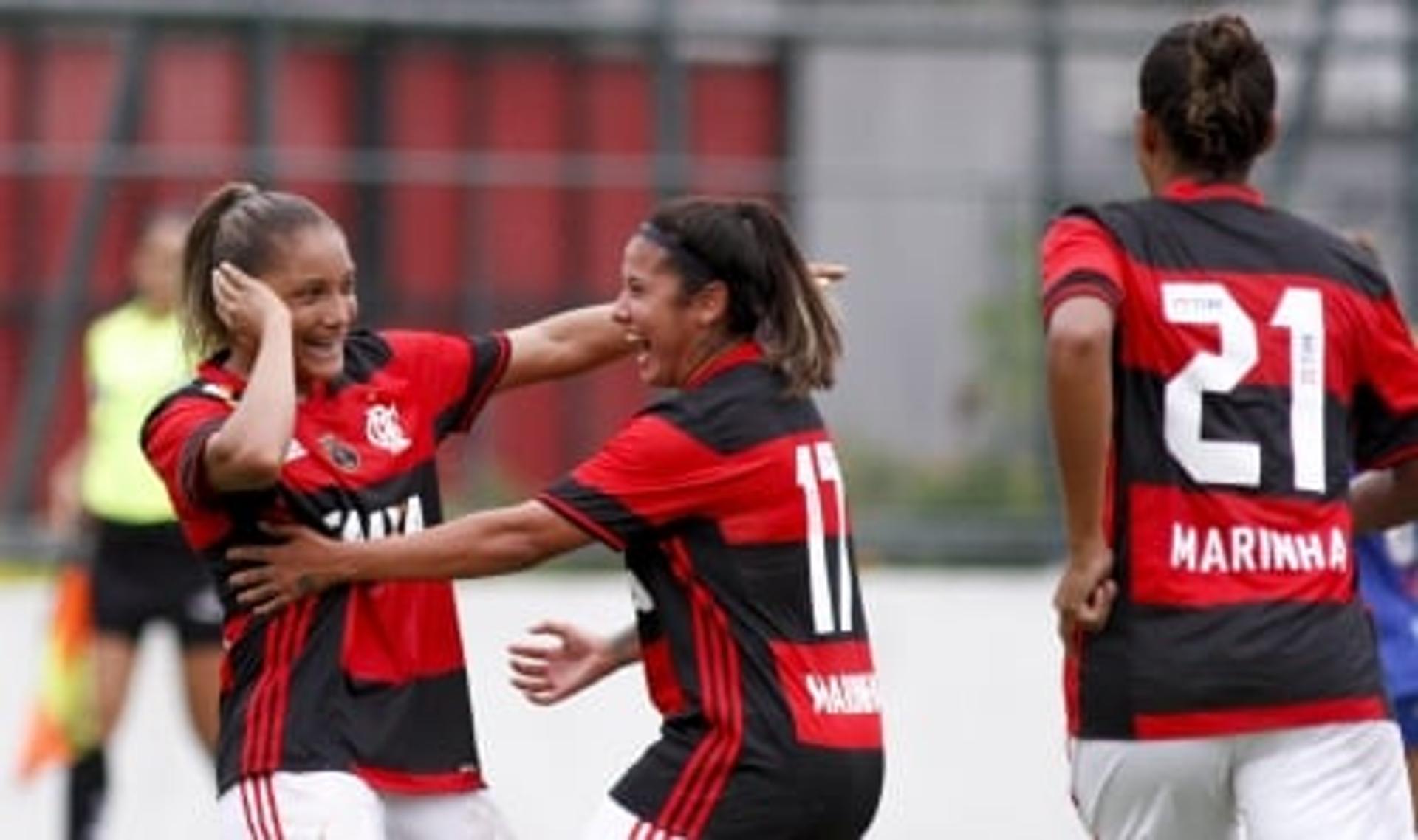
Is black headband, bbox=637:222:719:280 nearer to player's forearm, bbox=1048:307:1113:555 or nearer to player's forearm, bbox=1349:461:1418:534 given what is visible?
player's forearm, bbox=1048:307:1113:555

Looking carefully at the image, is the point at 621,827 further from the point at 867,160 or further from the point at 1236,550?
the point at 867,160

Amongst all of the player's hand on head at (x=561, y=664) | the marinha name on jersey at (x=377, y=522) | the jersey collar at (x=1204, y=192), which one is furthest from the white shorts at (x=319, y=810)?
the jersey collar at (x=1204, y=192)

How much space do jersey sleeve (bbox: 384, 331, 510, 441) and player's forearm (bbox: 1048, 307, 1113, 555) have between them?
3.71 feet

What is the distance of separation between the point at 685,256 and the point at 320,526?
0.73m

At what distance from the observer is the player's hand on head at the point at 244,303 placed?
19.5ft

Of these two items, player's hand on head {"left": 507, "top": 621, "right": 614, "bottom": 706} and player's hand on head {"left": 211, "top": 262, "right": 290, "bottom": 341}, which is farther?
player's hand on head {"left": 507, "top": 621, "right": 614, "bottom": 706}

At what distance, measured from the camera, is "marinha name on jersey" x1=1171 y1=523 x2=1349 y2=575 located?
5.88 meters

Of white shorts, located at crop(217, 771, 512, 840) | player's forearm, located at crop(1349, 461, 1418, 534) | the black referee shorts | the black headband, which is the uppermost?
the black headband

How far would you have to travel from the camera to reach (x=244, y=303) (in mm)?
5953

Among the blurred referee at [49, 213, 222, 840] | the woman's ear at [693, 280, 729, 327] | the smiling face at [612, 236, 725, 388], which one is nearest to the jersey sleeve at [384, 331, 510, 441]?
the smiling face at [612, 236, 725, 388]

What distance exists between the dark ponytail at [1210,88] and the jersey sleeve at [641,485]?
907 millimetres

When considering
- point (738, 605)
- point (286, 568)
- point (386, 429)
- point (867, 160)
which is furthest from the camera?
point (867, 160)

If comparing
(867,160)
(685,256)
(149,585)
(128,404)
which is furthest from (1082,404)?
(867,160)

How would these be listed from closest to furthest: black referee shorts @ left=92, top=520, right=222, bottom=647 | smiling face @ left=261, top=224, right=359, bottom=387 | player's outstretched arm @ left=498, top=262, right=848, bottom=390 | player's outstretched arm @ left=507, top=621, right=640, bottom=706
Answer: smiling face @ left=261, top=224, right=359, bottom=387 < player's outstretched arm @ left=507, top=621, right=640, bottom=706 < player's outstretched arm @ left=498, top=262, right=848, bottom=390 < black referee shorts @ left=92, top=520, right=222, bottom=647
